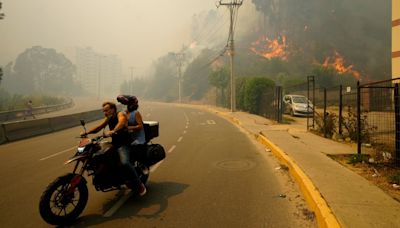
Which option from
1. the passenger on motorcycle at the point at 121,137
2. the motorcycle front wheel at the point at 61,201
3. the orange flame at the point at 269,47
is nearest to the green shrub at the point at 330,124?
the passenger on motorcycle at the point at 121,137

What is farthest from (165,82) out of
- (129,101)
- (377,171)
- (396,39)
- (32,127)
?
(129,101)

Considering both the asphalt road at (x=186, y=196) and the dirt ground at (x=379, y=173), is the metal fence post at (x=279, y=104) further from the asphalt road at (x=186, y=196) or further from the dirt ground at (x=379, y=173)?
the dirt ground at (x=379, y=173)

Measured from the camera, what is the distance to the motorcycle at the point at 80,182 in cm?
539

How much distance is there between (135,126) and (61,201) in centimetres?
205

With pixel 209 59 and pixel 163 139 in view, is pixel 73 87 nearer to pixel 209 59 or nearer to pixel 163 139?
pixel 209 59

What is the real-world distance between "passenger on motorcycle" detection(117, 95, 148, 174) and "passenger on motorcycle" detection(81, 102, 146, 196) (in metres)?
0.29

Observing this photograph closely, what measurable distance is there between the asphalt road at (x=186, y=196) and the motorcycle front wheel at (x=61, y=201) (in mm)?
202

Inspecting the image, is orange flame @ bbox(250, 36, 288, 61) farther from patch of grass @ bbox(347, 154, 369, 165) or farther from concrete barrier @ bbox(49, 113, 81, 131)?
patch of grass @ bbox(347, 154, 369, 165)

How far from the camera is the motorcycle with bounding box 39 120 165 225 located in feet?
17.7

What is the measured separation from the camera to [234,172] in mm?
9125

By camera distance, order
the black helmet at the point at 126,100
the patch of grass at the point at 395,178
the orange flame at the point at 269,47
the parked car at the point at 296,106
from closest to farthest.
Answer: the black helmet at the point at 126,100, the patch of grass at the point at 395,178, the parked car at the point at 296,106, the orange flame at the point at 269,47

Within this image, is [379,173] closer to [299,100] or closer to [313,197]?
[313,197]

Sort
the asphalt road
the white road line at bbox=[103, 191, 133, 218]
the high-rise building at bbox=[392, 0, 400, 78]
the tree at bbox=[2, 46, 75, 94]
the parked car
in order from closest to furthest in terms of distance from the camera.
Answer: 1. the asphalt road
2. the white road line at bbox=[103, 191, 133, 218]
3. the high-rise building at bbox=[392, 0, 400, 78]
4. the parked car
5. the tree at bbox=[2, 46, 75, 94]

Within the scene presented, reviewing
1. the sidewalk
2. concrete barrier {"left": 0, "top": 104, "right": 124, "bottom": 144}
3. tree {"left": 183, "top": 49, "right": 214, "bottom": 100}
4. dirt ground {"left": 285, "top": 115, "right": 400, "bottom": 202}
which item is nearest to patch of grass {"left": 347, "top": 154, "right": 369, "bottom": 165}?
dirt ground {"left": 285, "top": 115, "right": 400, "bottom": 202}
